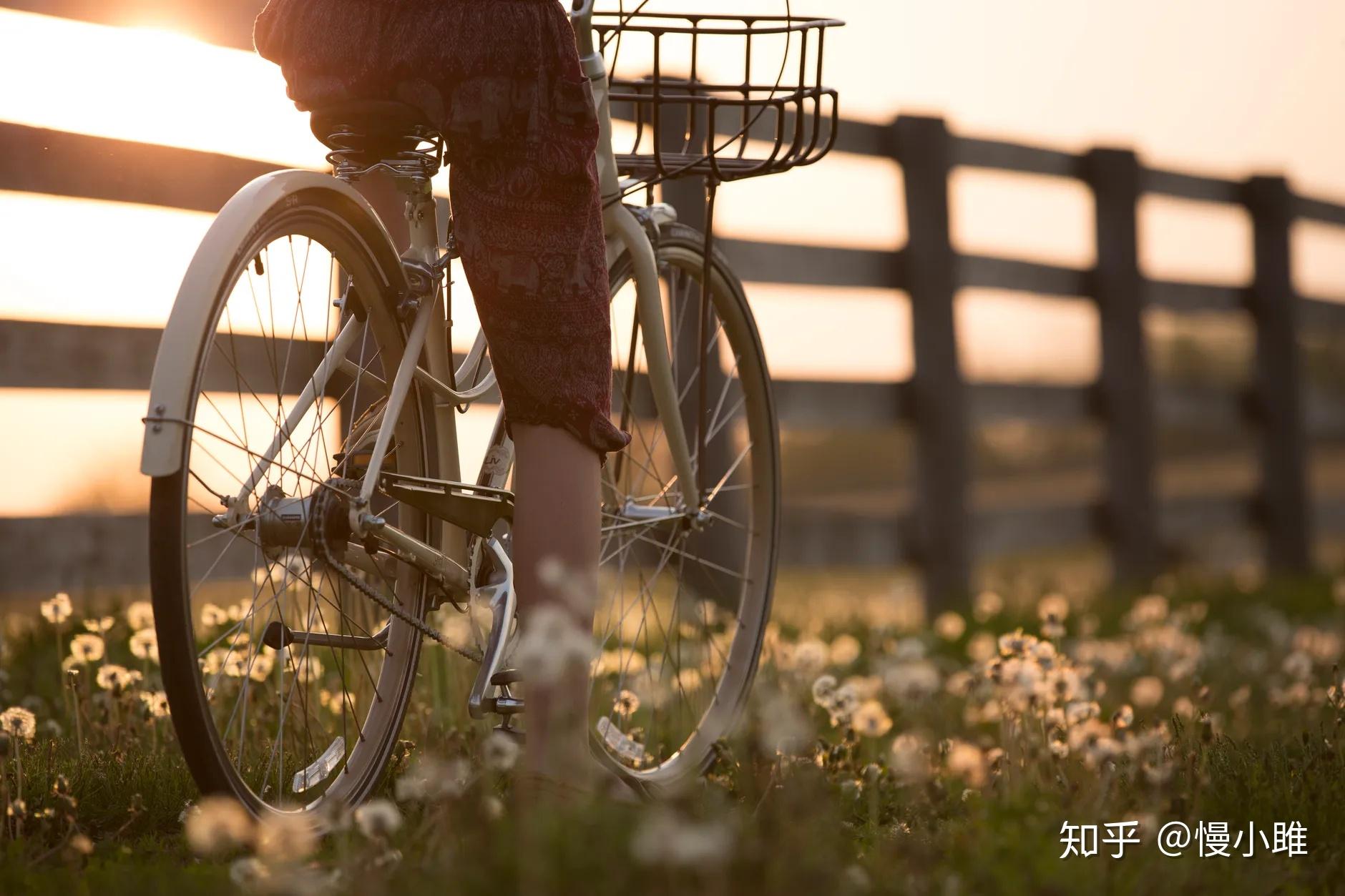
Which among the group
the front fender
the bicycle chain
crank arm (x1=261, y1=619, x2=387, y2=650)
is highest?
the front fender

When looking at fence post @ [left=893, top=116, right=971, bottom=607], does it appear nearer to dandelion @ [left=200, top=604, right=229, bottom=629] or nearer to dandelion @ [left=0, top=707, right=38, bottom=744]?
dandelion @ [left=200, top=604, right=229, bottom=629]

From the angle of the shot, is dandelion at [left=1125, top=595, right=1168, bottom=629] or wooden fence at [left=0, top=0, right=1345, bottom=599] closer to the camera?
wooden fence at [left=0, top=0, right=1345, bottom=599]

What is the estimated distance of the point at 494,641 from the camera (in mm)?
1787

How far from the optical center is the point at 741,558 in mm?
4629

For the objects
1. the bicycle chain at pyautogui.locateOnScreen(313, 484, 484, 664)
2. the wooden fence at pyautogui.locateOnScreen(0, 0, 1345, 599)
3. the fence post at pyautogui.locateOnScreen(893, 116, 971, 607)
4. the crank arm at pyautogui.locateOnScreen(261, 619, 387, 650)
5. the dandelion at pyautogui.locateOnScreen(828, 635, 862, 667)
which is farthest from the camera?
the fence post at pyautogui.locateOnScreen(893, 116, 971, 607)

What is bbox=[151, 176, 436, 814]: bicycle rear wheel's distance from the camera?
150 centimetres

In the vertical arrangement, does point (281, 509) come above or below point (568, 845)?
above

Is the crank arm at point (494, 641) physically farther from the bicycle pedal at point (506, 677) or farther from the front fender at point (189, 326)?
the front fender at point (189, 326)

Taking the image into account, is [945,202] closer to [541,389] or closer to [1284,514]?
[1284,514]

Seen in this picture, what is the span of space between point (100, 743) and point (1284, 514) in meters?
6.85

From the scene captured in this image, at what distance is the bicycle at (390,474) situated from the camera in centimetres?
156

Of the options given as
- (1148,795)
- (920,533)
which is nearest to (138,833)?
(1148,795)

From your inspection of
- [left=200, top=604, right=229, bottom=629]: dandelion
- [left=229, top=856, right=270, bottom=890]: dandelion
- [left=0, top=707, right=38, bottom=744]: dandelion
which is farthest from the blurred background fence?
[left=229, top=856, right=270, bottom=890]: dandelion

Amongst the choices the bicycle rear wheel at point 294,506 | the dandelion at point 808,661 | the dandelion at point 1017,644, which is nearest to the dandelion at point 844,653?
the dandelion at point 808,661
